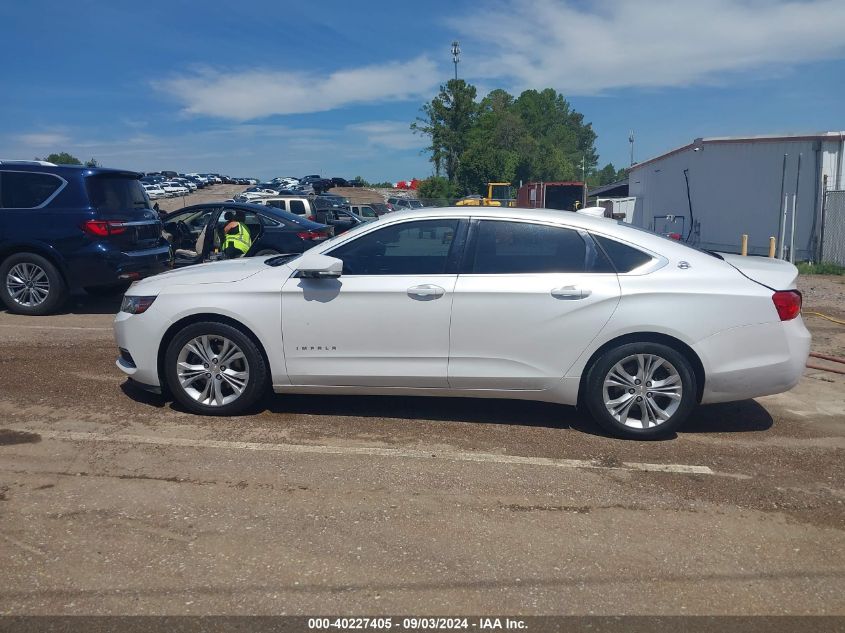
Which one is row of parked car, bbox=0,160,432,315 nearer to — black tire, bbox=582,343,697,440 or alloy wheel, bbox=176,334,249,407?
alloy wheel, bbox=176,334,249,407

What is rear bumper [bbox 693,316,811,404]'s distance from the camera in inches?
205

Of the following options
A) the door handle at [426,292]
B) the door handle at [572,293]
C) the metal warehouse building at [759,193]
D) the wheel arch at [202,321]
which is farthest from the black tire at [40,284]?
the metal warehouse building at [759,193]

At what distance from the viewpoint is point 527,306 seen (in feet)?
17.4

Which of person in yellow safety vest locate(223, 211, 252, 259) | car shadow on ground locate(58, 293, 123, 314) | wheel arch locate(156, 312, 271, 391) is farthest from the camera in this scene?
person in yellow safety vest locate(223, 211, 252, 259)

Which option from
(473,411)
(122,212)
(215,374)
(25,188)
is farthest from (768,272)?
(25,188)

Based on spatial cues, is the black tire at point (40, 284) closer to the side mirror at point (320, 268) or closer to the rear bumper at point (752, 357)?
the side mirror at point (320, 268)

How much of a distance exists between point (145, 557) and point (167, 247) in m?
7.76

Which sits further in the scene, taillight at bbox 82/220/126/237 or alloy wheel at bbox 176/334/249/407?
taillight at bbox 82/220/126/237

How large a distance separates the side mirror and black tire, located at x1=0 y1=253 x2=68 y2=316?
5.68 m

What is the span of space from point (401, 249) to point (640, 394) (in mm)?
1976

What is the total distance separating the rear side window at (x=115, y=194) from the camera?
31.5ft

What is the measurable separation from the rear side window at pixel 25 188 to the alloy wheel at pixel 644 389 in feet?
24.9

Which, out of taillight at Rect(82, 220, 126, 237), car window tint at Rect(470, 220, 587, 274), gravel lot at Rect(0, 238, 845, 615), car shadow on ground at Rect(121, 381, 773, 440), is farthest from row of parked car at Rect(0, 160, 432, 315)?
car window tint at Rect(470, 220, 587, 274)

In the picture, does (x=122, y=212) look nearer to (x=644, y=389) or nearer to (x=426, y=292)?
(x=426, y=292)
